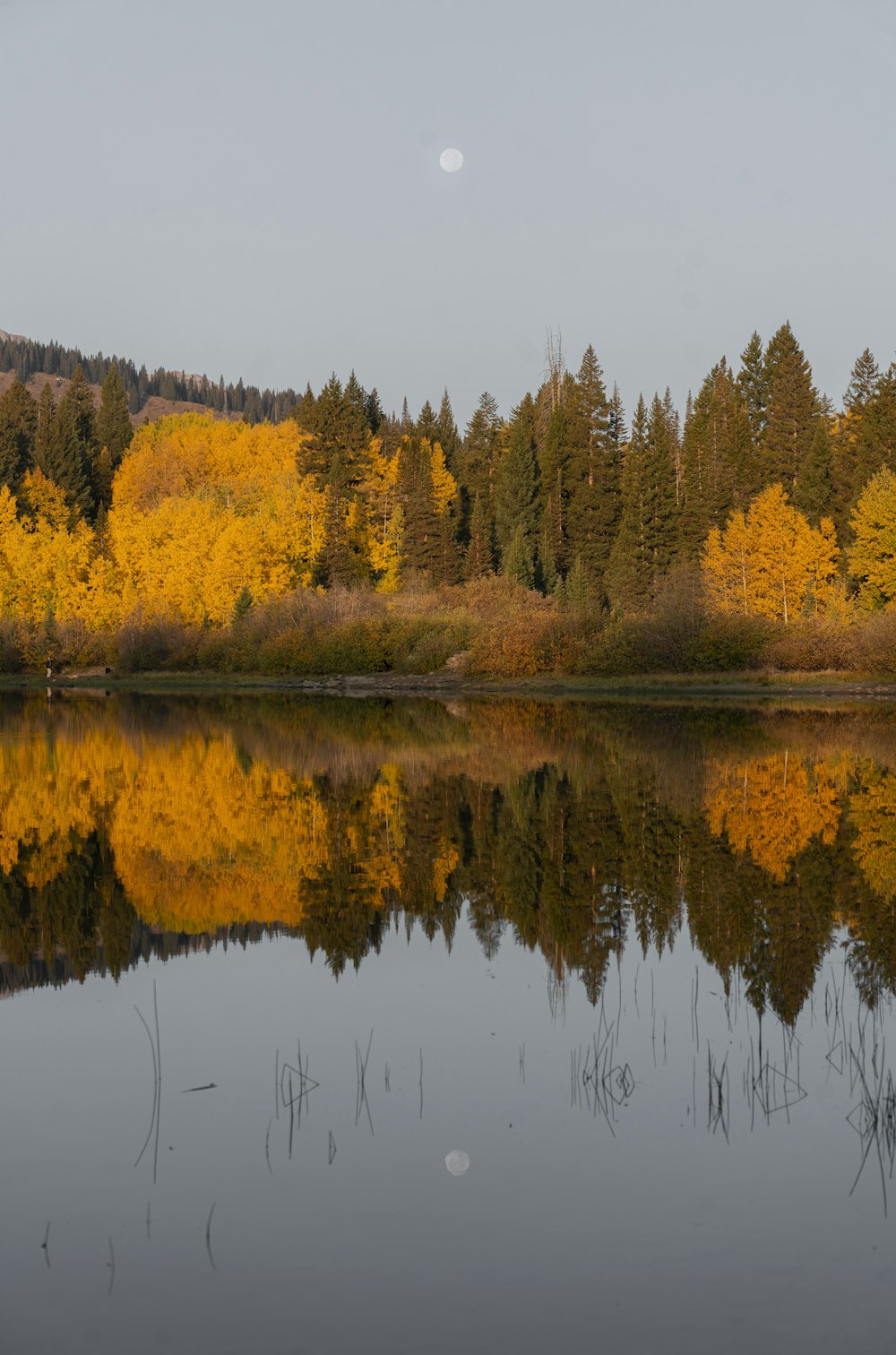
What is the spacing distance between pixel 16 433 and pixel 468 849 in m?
97.0

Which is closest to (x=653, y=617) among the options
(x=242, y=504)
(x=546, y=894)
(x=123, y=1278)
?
(x=242, y=504)

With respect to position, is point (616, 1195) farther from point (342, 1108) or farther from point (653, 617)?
point (653, 617)

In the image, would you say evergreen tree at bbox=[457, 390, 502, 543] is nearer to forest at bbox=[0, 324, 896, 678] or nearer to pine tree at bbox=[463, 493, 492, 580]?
forest at bbox=[0, 324, 896, 678]

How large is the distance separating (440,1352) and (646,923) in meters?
7.22

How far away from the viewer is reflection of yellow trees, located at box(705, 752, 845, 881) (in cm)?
1571

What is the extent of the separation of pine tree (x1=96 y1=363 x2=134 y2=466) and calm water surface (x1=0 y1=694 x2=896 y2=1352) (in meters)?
101

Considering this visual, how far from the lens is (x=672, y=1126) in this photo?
6969 millimetres

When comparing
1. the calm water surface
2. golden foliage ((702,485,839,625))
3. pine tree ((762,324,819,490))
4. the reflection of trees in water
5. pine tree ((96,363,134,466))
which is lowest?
the calm water surface

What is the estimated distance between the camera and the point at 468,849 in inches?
631

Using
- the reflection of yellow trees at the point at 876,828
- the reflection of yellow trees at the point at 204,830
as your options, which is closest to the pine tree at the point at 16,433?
the reflection of yellow trees at the point at 204,830

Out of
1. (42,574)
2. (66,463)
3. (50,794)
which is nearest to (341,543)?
(42,574)

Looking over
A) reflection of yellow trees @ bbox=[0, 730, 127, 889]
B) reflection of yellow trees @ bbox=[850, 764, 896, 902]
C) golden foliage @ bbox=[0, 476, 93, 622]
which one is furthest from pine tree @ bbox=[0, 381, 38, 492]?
reflection of yellow trees @ bbox=[850, 764, 896, 902]

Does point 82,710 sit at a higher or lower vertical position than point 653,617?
lower

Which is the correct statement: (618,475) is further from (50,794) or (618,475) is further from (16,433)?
(50,794)
